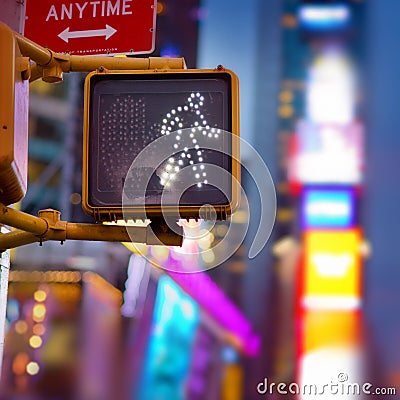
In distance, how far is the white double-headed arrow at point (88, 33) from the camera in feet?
14.0

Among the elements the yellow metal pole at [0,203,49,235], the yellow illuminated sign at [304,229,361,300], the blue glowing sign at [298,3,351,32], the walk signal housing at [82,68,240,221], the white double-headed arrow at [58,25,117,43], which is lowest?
the yellow illuminated sign at [304,229,361,300]

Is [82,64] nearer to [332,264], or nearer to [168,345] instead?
[168,345]

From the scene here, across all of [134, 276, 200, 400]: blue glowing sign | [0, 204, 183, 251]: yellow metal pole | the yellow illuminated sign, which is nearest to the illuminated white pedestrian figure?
[0, 204, 183, 251]: yellow metal pole

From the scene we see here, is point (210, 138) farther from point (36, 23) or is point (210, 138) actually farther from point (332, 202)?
point (332, 202)

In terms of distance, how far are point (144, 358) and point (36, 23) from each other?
24.8 meters

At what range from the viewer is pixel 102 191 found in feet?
9.55

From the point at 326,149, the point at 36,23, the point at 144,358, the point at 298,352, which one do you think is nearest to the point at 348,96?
the point at 326,149

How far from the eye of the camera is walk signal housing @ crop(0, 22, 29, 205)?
2.32m

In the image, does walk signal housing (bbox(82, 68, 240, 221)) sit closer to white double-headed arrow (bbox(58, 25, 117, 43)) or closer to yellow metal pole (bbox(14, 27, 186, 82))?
yellow metal pole (bbox(14, 27, 186, 82))

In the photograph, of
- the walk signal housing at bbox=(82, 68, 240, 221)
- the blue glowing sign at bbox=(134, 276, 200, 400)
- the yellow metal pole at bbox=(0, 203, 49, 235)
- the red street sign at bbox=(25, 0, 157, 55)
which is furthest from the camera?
the blue glowing sign at bbox=(134, 276, 200, 400)

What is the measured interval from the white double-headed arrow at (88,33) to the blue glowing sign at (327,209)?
36.2 meters

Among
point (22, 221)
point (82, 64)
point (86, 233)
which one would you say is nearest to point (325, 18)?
point (82, 64)

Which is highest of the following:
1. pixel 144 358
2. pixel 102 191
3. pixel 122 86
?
pixel 122 86

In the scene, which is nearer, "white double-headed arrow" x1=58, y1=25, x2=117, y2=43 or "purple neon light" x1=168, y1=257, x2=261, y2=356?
"white double-headed arrow" x1=58, y1=25, x2=117, y2=43
